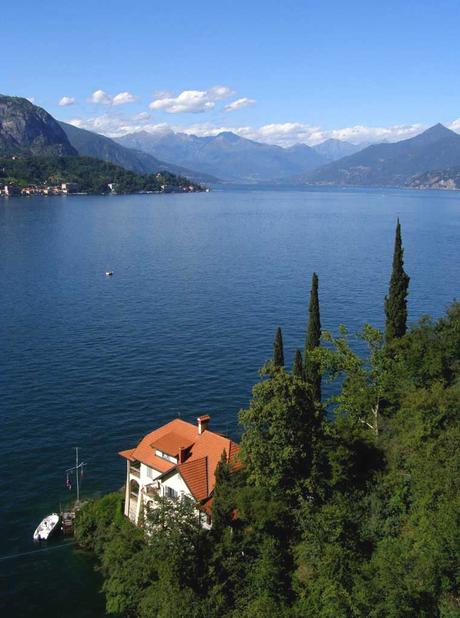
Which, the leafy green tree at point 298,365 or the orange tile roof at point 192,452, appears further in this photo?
the leafy green tree at point 298,365

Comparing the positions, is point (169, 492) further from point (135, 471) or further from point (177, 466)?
point (135, 471)

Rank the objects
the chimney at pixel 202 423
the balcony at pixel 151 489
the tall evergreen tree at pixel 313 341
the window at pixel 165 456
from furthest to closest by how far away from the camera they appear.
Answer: the tall evergreen tree at pixel 313 341 < the chimney at pixel 202 423 < the window at pixel 165 456 < the balcony at pixel 151 489

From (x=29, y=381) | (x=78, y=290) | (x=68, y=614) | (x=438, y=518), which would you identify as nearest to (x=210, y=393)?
(x=29, y=381)

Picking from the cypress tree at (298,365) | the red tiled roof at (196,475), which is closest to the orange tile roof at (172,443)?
the red tiled roof at (196,475)

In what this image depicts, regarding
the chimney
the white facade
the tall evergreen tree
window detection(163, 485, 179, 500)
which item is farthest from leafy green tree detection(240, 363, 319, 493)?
the tall evergreen tree

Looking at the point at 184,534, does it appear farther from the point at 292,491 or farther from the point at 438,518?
the point at 438,518

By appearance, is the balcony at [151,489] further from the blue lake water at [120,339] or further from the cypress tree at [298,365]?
the cypress tree at [298,365]

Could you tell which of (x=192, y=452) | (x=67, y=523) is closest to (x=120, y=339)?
(x=67, y=523)

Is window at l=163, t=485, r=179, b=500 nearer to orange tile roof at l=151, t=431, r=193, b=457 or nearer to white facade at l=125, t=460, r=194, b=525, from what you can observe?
white facade at l=125, t=460, r=194, b=525
